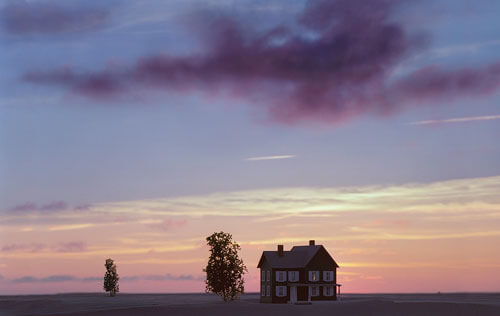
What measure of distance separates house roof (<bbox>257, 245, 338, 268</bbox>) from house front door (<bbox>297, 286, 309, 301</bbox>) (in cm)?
318

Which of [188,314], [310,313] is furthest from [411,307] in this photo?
[188,314]

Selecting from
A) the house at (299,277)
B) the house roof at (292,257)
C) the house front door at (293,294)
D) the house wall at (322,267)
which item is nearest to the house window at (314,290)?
the house at (299,277)

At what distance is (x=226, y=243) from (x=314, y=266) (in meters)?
14.3

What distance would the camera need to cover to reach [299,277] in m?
104

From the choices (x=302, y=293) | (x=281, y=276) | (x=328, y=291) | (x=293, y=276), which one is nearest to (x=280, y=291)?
(x=281, y=276)

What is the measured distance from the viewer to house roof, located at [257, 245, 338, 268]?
344 ft

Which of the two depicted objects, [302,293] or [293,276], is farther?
[293,276]

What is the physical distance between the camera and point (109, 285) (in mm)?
136500

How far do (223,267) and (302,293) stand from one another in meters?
→ 13.1

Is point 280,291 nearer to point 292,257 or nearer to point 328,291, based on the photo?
point 292,257

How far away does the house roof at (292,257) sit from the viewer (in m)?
105

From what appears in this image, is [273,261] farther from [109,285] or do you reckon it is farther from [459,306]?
[109,285]

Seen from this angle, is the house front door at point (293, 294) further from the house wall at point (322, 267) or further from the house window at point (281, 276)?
the house wall at point (322, 267)

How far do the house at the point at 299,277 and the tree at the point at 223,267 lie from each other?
629cm
